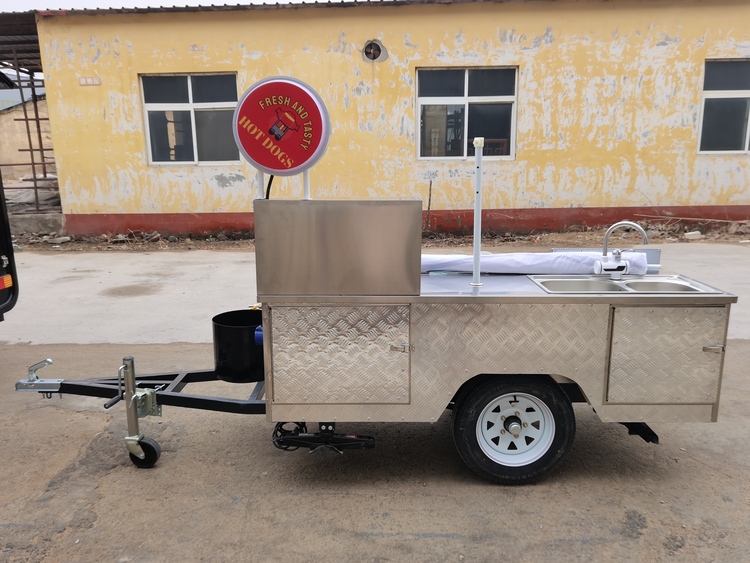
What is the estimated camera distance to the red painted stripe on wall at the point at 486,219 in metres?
12.6

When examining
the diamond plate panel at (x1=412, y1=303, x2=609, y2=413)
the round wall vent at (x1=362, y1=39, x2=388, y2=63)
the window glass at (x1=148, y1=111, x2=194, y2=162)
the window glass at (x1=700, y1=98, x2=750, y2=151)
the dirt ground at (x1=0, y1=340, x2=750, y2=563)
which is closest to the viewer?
the dirt ground at (x1=0, y1=340, x2=750, y2=563)

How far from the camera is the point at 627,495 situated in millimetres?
3094

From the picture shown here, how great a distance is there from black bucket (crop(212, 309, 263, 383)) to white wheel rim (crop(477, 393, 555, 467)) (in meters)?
1.41

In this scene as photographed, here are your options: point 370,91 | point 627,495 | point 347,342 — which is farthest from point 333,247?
point 370,91

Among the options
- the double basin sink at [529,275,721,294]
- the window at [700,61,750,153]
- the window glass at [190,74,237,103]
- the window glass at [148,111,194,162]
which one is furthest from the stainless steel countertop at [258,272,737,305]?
the window at [700,61,750,153]

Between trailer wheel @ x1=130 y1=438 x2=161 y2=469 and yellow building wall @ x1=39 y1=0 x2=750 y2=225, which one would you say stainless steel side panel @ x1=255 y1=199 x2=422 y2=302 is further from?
yellow building wall @ x1=39 y1=0 x2=750 y2=225

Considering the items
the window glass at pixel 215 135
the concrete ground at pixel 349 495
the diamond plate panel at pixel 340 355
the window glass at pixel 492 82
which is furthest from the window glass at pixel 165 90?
the diamond plate panel at pixel 340 355

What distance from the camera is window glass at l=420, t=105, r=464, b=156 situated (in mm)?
12477

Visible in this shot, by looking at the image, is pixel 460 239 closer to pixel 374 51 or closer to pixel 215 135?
pixel 374 51

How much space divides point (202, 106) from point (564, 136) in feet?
26.5

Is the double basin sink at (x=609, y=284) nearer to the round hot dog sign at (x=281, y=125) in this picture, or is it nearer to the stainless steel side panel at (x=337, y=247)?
the stainless steel side panel at (x=337, y=247)

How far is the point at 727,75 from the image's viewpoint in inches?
483

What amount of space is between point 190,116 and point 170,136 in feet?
2.19

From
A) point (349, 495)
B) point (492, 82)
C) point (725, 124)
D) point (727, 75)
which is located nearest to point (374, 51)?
point (492, 82)
